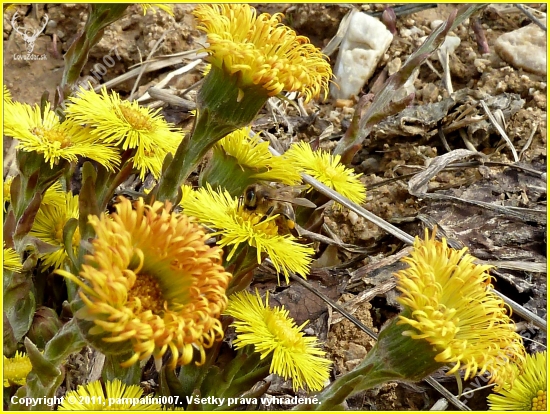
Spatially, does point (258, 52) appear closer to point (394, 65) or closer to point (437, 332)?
point (437, 332)

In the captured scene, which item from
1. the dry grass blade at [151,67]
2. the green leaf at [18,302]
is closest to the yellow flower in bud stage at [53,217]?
the green leaf at [18,302]

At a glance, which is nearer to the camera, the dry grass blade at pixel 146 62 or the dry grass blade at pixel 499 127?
the dry grass blade at pixel 499 127

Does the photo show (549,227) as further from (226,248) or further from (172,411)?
(172,411)

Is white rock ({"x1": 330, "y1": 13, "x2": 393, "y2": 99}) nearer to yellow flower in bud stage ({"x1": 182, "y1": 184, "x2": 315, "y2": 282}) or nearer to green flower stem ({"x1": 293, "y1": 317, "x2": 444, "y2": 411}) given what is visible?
yellow flower in bud stage ({"x1": 182, "y1": 184, "x2": 315, "y2": 282})

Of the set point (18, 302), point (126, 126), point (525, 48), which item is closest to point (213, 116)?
point (126, 126)

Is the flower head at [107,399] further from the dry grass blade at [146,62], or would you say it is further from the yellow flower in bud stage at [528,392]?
the dry grass blade at [146,62]

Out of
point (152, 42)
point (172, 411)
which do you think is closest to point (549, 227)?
point (172, 411)
